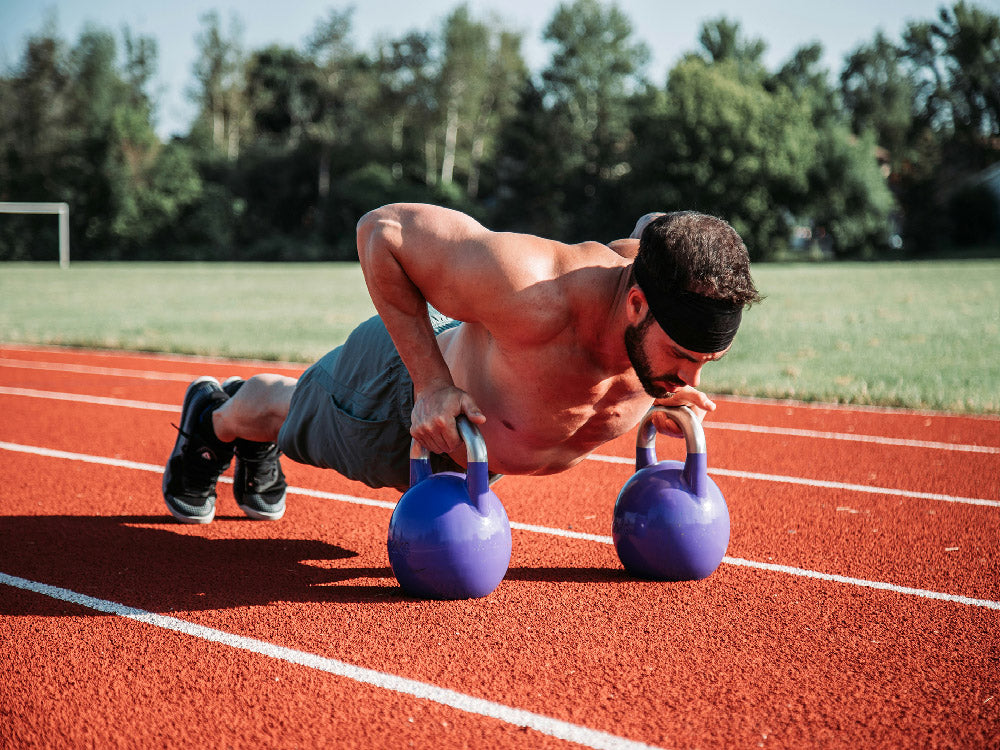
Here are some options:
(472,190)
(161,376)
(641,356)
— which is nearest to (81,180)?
(472,190)

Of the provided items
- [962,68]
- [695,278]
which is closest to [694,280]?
[695,278]

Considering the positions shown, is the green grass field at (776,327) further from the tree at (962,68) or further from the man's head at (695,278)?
the tree at (962,68)

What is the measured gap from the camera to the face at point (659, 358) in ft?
9.21

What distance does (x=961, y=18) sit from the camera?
62.5 m

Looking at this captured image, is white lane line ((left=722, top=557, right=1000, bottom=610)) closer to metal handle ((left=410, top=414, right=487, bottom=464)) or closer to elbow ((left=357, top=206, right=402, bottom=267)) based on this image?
metal handle ((left=410, top=414, right=487, bottom=464))

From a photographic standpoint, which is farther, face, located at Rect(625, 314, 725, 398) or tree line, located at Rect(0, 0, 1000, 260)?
tree line, located at Rect(0, 0, 1000, 260)

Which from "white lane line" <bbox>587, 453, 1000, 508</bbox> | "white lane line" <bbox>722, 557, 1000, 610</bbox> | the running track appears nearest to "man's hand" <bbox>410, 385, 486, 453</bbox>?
the running track

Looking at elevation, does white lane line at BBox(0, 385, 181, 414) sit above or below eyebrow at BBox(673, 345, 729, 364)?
below

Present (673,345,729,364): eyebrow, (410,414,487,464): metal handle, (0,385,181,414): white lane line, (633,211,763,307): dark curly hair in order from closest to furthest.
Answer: (633,211,763,307): dark curly hair, (673,345,729,364): eyebrow, (410,414,487,464): metal handle, (0,385,181,414): white lane line

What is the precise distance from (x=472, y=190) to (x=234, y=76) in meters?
14.5

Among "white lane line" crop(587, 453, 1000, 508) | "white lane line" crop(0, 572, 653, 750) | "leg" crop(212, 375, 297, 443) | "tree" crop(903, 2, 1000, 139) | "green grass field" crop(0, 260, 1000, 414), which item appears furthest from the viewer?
"tree" crop(903, 2, 1000, 139)

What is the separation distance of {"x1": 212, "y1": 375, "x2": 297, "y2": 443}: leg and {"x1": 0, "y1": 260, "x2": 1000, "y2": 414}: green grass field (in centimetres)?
507

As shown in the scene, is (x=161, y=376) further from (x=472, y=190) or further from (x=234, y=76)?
(x=234, y=76)

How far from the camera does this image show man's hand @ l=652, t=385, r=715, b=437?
11.4ft
